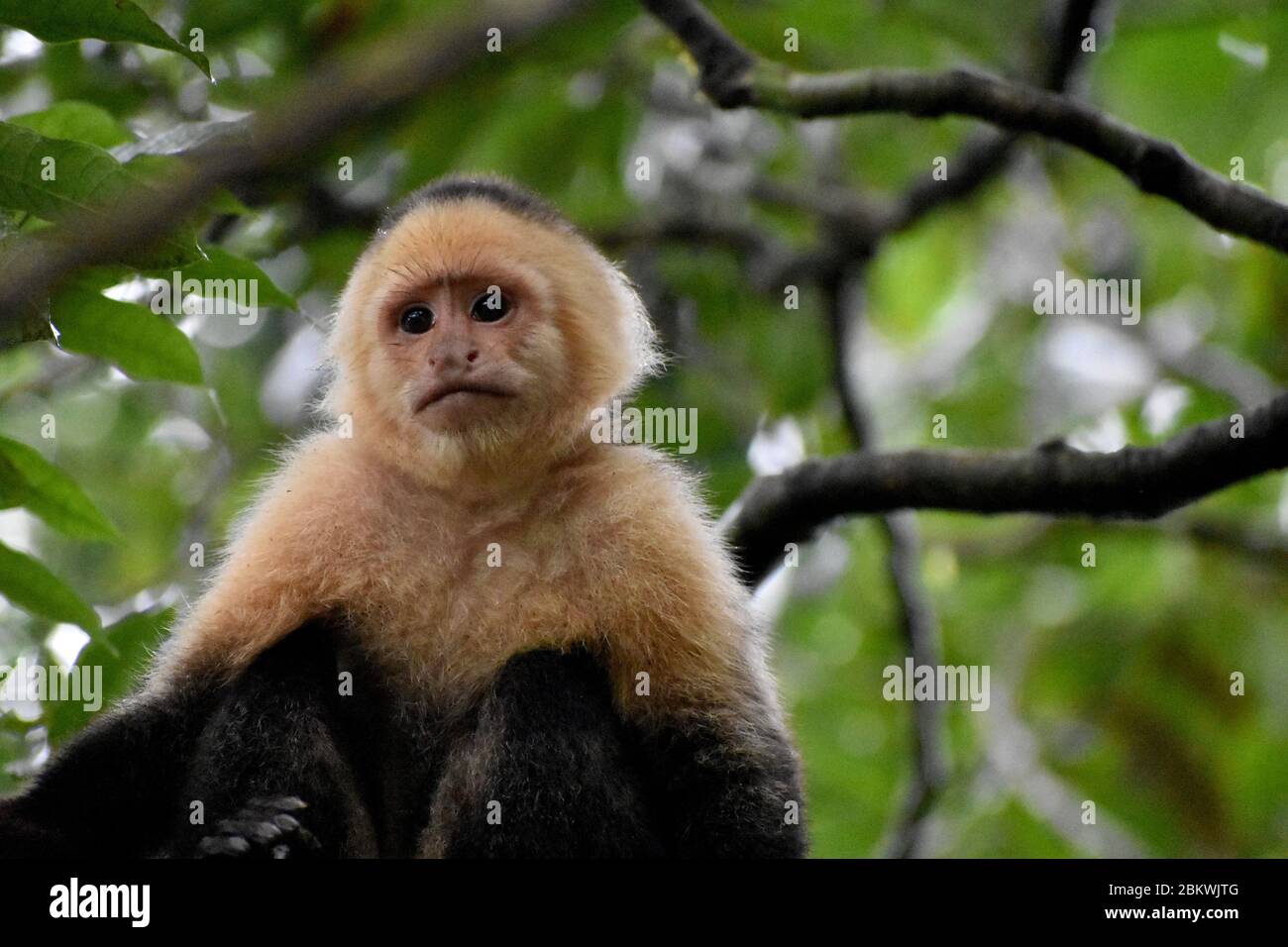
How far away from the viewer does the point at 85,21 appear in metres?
2.89

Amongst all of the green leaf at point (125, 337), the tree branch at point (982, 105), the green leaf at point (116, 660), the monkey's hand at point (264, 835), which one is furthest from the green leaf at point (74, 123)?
the monkey's hand at point (264, 835)

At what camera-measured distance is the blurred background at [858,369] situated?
551 cm

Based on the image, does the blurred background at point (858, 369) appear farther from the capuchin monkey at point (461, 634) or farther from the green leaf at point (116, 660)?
the capuchin monkey at point (461, 634)

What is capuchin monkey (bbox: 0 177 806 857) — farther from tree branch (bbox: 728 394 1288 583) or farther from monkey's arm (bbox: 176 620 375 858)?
tree branch (bbox: 728 394 1288 583)

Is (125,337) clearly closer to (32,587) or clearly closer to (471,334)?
(32,587)

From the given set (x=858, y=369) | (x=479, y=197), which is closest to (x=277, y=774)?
(x=479, y=197)

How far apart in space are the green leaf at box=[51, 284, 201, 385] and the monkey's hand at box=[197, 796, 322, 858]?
101 cm

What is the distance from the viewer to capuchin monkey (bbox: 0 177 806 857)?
11.8 ft

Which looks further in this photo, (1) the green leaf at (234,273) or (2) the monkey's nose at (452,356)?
(2) the monkey's nose at (452,356)

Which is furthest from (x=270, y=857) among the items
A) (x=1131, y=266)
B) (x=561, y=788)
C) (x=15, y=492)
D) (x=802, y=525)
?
(x=1131, y=266)

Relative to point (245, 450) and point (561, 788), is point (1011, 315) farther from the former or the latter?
point (561, 788)

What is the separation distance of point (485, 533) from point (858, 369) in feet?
13.4

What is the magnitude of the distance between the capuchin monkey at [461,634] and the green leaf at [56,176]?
1.40 m
